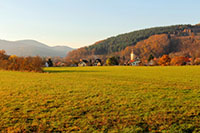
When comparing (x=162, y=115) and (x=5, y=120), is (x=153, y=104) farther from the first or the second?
(x=5, y=120)

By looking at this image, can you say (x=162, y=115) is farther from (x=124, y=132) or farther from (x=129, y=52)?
(x=129, y=52)

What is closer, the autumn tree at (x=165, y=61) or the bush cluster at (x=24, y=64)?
the bush cluster at (x=24, y=64)

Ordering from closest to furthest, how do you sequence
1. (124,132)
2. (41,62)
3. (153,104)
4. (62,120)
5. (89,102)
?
1. (124,132)
2. (62,120)
3. (153,104)
4. (89,102)
5. (41,62)

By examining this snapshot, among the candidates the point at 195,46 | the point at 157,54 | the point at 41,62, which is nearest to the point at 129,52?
the point at 157,54

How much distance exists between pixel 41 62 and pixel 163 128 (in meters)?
43.2

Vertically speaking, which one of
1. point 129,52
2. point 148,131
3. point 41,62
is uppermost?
point 129,52

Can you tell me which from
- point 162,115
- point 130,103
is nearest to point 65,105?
point 130,103

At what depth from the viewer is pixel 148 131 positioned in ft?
19.0

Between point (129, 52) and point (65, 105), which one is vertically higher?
point (129, 52)

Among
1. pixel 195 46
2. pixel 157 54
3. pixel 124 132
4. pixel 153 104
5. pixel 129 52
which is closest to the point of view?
pixel 124 132

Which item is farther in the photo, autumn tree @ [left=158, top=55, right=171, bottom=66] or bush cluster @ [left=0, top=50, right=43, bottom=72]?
autumn tree @ [left=158, top=55, right=171, bottom=66]

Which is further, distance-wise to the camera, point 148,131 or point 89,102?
point 89,102

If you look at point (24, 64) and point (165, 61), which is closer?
point (24, 64)

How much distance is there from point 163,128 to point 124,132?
149 centimetres
